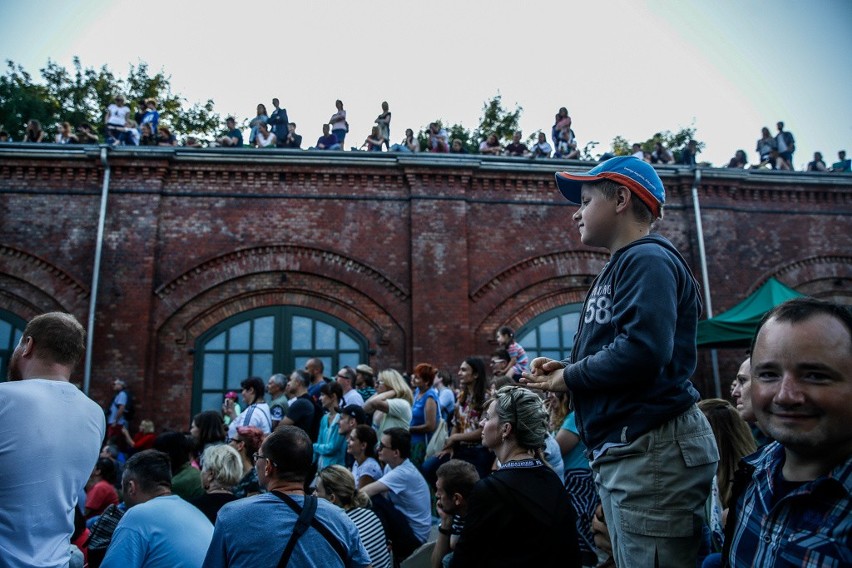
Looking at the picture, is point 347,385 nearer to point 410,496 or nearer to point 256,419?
point 256,419

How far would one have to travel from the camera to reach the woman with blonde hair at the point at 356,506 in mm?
4848

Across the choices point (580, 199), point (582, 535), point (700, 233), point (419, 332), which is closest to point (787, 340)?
point (580, 199)

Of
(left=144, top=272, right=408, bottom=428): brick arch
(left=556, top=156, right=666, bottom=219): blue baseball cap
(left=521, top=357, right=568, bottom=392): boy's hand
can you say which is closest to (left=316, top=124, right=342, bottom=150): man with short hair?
(left=144, top=272, right=408, bottom=428): brick arch

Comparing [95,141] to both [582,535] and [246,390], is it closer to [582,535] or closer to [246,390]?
[246,390]

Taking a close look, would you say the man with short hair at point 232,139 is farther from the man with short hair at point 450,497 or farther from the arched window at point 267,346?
Answer: the man with short hair at point 450,497

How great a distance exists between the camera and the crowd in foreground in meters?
1.78

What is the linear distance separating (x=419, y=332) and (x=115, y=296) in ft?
19.9

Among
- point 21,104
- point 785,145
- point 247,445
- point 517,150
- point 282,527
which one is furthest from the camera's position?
point 21,104

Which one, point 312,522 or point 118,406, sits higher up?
point 118,406

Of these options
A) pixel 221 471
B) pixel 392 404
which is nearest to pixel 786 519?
pixel 221 471

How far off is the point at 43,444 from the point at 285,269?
1086 cm

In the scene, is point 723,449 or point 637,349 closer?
point 637,349

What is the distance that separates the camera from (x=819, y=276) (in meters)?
15.6

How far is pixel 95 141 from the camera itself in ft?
50.6
